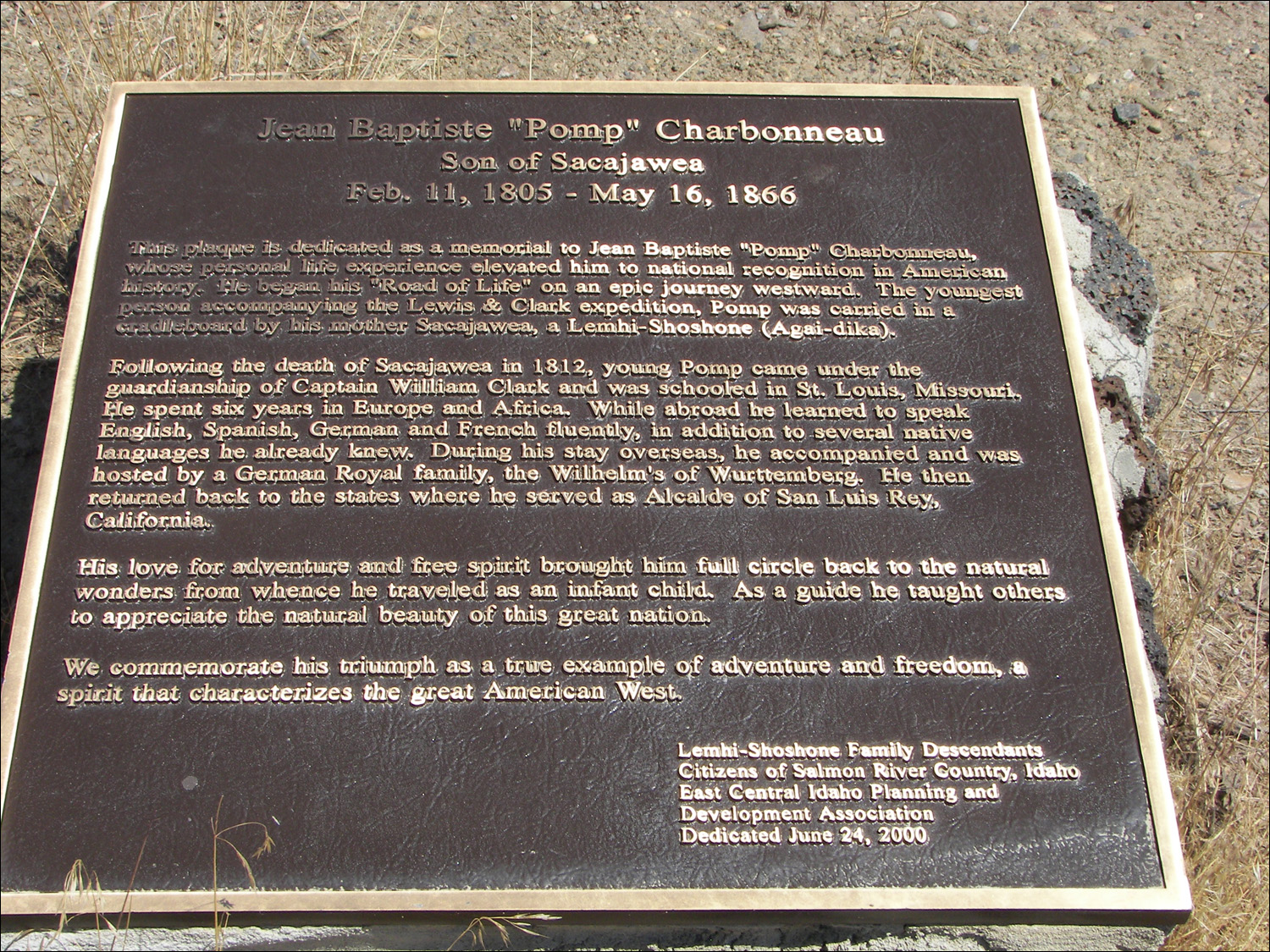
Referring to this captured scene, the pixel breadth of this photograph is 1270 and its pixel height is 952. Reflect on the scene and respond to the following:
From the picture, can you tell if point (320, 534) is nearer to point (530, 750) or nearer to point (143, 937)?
point (530, 750)

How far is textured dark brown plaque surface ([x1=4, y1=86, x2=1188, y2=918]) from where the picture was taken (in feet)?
8.26

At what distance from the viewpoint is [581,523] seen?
9.41 feet

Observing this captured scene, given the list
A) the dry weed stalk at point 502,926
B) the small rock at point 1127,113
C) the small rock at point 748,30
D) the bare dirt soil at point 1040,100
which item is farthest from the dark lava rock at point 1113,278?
the dry weed stalk at point 502,926

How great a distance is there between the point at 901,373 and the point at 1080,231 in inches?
52.3

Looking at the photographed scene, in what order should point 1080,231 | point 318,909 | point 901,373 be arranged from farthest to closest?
point 1080,231
point 901,373
point 318,909

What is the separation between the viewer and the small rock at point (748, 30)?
5137 mm

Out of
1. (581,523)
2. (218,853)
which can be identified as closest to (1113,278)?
(581,523)

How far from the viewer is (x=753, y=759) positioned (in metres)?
2.62

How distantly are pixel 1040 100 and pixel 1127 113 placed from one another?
1.52 feet

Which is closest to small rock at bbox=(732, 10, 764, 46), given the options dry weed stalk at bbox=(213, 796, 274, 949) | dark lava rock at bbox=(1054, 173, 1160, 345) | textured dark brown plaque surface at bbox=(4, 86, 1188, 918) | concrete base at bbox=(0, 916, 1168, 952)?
textured dark brown plaque surface at bbox=(4, 86, 1188, 918)

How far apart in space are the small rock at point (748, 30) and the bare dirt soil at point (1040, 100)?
0.6 inches

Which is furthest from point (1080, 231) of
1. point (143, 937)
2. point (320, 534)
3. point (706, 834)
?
point (143, 937)

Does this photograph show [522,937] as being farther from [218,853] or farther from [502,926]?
[218,853]

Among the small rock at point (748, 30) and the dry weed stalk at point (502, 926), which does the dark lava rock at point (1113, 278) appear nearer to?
the small rock at point (748, 30)
